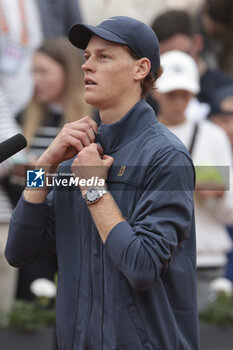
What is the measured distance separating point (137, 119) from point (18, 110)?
337 centimetres

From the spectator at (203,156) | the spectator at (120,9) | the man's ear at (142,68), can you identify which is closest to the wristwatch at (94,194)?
the man's ear at (142,68)

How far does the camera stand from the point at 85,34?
9.69ft

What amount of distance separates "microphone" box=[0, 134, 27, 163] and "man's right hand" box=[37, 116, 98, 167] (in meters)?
0.16

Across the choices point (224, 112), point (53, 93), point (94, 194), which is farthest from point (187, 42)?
point (94, 194)

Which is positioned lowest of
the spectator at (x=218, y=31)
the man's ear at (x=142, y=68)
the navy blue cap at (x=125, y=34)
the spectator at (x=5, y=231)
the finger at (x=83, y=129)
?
the spectator at (x=5, y=231)

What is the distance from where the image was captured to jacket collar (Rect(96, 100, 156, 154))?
2.93 metres

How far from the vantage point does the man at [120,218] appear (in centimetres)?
270

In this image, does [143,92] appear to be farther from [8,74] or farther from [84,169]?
[8,74]

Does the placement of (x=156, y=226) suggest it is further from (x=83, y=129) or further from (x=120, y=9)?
(x=120, y=9)

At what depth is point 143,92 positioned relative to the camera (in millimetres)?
3055

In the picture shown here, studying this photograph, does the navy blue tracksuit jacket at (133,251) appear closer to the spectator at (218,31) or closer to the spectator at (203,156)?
the spectator at (203,156)

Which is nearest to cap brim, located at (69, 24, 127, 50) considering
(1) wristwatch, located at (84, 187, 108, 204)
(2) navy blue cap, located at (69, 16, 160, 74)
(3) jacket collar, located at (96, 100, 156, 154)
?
(2) navy blue cap, located at (69, 16, 160, 74)

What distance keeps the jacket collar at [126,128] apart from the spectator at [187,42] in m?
3.81

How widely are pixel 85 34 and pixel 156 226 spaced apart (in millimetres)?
810
